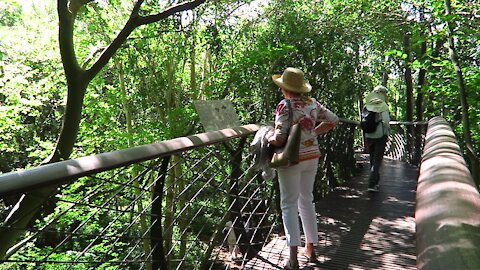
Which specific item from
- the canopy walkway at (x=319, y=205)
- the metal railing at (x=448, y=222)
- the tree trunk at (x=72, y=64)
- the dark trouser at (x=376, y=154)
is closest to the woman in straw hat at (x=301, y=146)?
the canopy walkway at (x=319, y=205)

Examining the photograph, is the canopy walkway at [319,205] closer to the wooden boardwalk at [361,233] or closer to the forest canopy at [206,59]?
the wooden boardwalk at [361,233]

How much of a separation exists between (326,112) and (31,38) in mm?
9082

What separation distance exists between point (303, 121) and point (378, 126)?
279 cm

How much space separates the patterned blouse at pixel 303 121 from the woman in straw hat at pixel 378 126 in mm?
2536

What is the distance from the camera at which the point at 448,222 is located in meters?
0.76

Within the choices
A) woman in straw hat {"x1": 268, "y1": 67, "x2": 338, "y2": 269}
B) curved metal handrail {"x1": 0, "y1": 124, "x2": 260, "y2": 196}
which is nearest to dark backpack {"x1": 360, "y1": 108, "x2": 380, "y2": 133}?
woman in straw hat {"x1": 268, "y1": 67, "x2": 338, "y2": 269}

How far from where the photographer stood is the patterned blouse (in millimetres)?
2641

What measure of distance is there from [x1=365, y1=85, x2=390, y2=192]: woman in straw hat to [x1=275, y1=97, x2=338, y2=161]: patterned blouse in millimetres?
2536

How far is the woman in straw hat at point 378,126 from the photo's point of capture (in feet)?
16.8

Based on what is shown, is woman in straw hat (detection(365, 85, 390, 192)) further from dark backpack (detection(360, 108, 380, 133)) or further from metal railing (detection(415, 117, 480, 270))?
metal railing (detection(415, 117, 480, 270))

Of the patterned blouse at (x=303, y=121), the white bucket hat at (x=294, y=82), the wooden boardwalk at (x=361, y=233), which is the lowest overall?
the wooden boardwalk at (x=361, y=233)

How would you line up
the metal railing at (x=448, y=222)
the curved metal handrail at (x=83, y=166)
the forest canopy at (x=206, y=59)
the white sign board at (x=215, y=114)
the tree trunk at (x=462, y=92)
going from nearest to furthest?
the metal railing at (x=448, y=222) < the curved metal handrail at (x=83, y=166) < the white sign board at (x=215, y=114) < the tree trunk at (x=462, y=92) < the forest canopy at (x=206, y=59)

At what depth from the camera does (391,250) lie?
326 centimetres

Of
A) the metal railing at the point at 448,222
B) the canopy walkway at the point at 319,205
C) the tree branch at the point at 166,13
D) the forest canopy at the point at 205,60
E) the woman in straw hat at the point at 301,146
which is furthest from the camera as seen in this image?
the forest canopy at the point at 205,60
